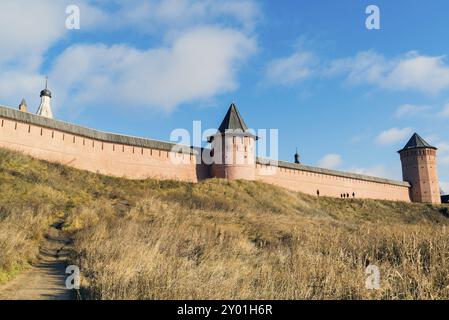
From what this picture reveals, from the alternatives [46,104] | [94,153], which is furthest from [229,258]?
[46,104]

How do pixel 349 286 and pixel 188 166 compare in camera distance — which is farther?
pixel 188 166

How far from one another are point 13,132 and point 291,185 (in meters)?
21.3

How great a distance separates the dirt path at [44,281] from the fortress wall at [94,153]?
46.6ft

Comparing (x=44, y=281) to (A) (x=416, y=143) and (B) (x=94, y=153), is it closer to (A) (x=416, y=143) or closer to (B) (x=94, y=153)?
(B) (x=94, y=153)

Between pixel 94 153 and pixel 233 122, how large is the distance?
37.5ft

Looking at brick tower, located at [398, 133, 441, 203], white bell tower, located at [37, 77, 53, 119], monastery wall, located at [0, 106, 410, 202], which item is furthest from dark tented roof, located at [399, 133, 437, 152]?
white bell tower, located at [37, 77, 53, 119]

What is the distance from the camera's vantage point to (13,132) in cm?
1836

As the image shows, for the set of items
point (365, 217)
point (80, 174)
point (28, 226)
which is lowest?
point (28, 226)

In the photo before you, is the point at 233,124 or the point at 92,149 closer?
the point at 92,149

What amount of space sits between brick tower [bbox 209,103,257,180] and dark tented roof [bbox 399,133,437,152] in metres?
23.5

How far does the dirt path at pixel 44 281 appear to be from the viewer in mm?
3869

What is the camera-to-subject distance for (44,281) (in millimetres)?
4578
